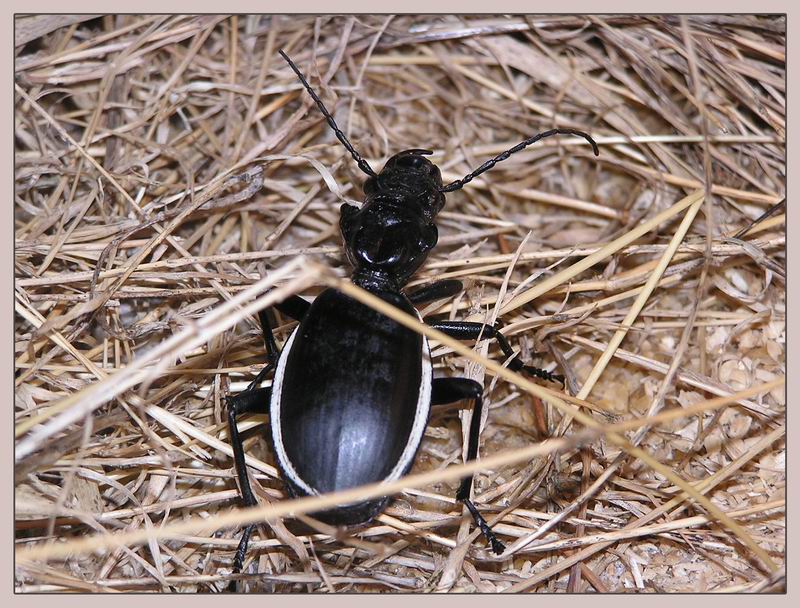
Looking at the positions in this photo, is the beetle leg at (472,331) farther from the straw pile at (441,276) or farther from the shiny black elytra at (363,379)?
the straw pile at (441,276)

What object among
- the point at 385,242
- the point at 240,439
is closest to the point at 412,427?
the point at 240,439

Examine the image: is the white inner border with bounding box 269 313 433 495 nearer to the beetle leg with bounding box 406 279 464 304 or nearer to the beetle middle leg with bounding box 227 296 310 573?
the beetle middle leg with bounding box 227 296 310 573

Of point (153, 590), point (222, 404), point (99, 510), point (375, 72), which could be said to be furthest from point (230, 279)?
point (375, 72)

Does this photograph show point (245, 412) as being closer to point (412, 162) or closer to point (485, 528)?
point (485, 528)

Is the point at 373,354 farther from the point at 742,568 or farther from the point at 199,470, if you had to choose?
the point at 742,568

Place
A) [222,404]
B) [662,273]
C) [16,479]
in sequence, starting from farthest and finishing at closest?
[662,273] → [222,404] → [16,479]

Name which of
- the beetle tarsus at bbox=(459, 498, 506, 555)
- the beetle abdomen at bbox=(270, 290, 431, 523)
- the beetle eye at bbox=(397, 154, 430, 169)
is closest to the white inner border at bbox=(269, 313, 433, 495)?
the beetle abdomen at bbox=(270, 290, 431, 523)
